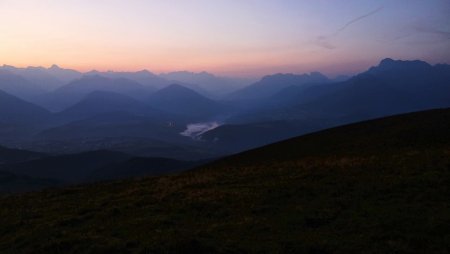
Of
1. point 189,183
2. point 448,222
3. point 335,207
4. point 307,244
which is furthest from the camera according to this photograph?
point 189,183

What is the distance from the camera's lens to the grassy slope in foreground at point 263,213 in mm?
15250

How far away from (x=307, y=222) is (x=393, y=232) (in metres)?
3.73

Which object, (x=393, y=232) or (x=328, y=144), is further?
(x=328, y=144)

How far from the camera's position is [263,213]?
20.2 meters

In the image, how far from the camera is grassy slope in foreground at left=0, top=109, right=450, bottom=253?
50.0ft

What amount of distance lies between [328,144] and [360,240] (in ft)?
143

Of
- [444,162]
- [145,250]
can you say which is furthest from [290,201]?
[444,162]

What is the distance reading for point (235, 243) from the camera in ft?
50.9

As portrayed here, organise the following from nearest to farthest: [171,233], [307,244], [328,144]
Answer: [307,244] → [171,233] → [328,144]

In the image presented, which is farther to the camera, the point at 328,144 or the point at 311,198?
the point at 328,144

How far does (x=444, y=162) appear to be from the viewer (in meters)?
28.5

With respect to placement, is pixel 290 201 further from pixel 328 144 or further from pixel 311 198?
pixel 328 144

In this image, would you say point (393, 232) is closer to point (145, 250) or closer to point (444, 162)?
point (145, 250)

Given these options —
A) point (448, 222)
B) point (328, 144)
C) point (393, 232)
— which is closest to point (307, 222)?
point (393, 232)
